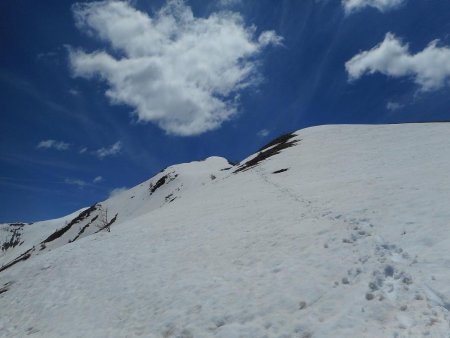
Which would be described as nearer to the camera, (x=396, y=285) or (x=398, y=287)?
(x=398, y=287)

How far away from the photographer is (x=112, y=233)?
28.5m

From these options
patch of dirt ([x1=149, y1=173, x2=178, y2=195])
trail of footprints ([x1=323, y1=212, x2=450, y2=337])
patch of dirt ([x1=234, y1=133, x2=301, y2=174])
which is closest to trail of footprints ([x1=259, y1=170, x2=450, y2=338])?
trail of footprints ([x1=323, y1=212, x2=450, y2=337])

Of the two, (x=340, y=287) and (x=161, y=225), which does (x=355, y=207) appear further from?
(x=161, y=225)

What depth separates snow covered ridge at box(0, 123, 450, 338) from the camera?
9664 millimetres

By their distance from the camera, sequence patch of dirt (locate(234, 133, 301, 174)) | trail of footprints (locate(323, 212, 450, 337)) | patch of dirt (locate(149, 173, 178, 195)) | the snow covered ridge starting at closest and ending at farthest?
1. trail of footprints (locate(323, 212, 450, 337))
2. the snow covered ridge
3. patch of dirt (locate(234, 133, 301, 174))
4. patch of dirt (locate(149, 173, 178, 195))

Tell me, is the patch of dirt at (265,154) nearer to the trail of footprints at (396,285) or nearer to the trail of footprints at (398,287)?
the trail of footprints at (396,285)

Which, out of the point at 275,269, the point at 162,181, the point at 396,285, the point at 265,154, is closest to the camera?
the point at 396,285

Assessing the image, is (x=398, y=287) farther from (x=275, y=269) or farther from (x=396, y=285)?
(x=275, y=269)

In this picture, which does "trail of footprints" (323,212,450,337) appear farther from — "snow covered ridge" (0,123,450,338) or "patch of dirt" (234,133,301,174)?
"patch of dirt" (234,133,301,174)

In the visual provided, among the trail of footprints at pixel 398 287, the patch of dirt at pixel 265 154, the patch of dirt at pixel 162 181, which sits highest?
the patch of dirt at pixel 162 181

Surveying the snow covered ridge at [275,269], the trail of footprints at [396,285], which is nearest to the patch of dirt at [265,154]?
the snow covered ridge at [275,269]

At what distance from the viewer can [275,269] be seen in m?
13.1

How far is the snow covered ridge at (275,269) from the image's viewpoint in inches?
380

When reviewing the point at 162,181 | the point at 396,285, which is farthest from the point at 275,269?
the point at 162,181
